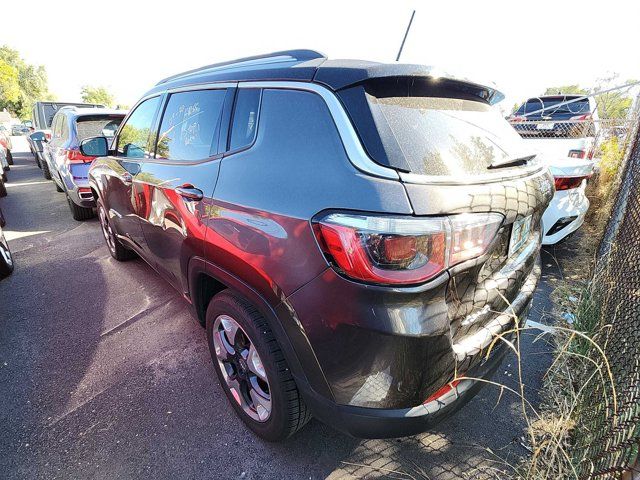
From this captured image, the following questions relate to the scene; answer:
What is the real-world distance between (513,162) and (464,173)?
44 cm

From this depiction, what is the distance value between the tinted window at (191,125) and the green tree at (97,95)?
9654 cm

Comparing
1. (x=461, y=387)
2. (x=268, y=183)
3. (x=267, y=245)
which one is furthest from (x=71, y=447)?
(x=461, y=387)

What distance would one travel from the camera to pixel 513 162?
168 centimetres

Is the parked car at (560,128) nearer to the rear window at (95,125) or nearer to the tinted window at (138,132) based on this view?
the tinted window at (138,132)

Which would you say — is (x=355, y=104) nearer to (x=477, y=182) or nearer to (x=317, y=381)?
(x=477, y=182)

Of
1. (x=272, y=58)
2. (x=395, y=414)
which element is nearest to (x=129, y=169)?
(x=272, y=58)

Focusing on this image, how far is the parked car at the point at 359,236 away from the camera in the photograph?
48.9 inches

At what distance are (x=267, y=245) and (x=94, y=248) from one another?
442cm

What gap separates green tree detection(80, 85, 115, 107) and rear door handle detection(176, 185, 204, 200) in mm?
97232

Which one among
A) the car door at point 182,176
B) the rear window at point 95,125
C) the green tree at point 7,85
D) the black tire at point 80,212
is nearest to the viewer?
the car door at point 182,176

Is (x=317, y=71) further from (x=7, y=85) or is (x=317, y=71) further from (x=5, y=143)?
(x=7, y=85)

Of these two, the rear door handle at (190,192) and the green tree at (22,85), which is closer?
the rear door handle at (190,192)

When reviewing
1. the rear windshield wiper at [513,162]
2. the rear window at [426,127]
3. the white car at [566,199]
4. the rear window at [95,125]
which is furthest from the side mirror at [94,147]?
the white car at [566,199]

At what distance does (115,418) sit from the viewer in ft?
6.93
